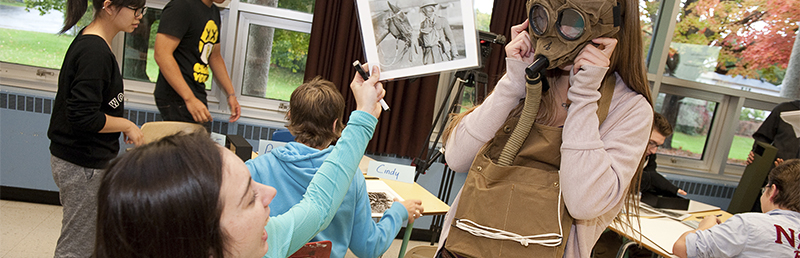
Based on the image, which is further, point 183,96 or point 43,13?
point 43,13

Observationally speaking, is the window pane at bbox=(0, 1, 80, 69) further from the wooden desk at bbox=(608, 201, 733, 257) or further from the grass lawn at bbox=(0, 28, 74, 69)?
the wooden desk at bbox=(608, 201, 733, 257)

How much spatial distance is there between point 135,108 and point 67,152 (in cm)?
131

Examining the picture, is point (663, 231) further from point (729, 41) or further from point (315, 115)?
point (729, 41)

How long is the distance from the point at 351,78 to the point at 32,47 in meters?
2.11

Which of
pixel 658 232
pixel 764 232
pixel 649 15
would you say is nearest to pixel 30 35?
pixel 658 232

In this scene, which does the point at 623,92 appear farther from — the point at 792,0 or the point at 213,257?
the point at 792,0

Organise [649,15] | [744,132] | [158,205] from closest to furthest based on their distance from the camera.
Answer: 1. [158,205]
2. [649,15]
3. [744,132]

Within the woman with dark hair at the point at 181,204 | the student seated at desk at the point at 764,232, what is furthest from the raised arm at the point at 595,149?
the student seated at desk at the point at 764,232

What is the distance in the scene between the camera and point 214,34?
2.69 metres

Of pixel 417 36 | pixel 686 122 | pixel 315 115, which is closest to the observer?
pixel 417 36

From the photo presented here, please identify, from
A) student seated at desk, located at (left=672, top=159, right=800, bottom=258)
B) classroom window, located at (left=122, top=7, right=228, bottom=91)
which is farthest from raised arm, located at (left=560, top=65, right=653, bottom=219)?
classroom window, located at (left=122, top=7, right=228, bottom=91)

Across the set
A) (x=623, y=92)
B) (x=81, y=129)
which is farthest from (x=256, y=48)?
(x=623, y=92)

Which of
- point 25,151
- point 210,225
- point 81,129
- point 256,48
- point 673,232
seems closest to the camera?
point 210,225

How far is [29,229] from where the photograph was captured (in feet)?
9.08
